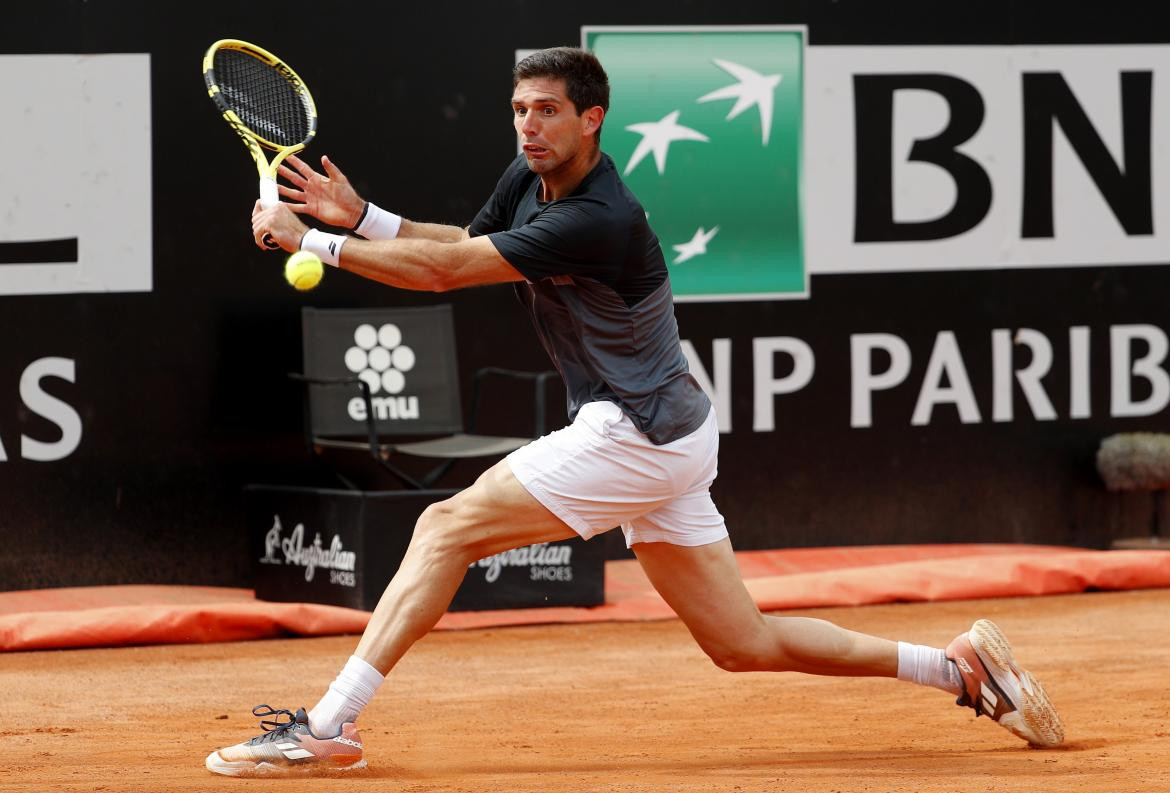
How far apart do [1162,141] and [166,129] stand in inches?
177

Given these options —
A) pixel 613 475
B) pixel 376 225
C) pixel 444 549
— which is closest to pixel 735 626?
pixel 613 475

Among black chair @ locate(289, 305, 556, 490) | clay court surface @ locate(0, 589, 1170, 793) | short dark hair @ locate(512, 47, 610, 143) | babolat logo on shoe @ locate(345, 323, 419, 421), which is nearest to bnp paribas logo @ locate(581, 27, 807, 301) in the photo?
black chair @ locate(289, 305, 556, 490)

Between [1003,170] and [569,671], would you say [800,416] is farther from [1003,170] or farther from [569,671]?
[569,671]

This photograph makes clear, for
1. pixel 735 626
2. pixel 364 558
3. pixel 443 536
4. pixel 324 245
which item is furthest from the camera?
pixel 364 558

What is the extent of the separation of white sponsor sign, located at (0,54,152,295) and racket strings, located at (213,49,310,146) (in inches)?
86.3

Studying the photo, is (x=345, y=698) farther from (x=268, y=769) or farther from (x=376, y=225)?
(x=376, y=225)

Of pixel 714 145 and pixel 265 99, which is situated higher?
pixel 714 145

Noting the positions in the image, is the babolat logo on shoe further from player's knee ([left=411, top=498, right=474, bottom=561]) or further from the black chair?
player's knee ([left=411, top=498, right=474, bottom=561])

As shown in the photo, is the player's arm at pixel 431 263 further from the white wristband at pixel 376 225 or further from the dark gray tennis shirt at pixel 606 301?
the white wristband at pixel 376 225

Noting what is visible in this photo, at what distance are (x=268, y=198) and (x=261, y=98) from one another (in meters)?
0.87

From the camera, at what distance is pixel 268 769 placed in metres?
3.59

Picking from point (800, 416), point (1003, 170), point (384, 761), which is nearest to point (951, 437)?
point (800, 416)

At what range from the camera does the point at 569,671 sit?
5488mm

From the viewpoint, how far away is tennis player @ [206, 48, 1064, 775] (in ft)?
11.7
